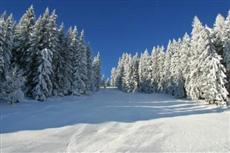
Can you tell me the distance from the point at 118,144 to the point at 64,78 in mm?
31061

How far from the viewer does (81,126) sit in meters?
16.6

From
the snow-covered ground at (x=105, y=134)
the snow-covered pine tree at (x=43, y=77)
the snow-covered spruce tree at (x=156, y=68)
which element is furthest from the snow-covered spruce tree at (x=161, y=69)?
the snow-covered ground at (x=105, y=134)

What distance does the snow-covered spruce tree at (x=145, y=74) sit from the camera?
81.2 metres

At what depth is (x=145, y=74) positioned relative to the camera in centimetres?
8288

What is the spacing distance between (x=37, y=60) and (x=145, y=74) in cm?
5213

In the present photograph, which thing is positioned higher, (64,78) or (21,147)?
(64,78)

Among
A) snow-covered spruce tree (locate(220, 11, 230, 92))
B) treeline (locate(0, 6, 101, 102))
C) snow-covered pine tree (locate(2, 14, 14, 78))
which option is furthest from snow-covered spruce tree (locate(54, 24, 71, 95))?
snow-covered spruce tree (locate(220, 11, 230, 92))

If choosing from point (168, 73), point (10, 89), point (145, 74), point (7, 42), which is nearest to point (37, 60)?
point (7, 42)

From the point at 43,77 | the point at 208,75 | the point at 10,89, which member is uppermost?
the point at 208,75

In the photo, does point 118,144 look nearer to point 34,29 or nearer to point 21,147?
point 21,147

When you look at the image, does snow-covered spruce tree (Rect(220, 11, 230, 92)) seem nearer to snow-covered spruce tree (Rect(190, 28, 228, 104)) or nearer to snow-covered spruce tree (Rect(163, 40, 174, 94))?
snow-covered spruce tree (Rect(190, 28, 228, 104))

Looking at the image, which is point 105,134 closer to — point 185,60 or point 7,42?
point 7,42

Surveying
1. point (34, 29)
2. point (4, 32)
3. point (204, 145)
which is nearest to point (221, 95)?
point (204, 145)

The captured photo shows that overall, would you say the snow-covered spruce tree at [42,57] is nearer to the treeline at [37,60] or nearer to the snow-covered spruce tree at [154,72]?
the treeline at [37,60]
